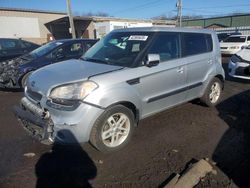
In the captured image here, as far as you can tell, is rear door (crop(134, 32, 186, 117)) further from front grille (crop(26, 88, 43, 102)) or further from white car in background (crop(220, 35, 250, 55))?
white car in background (crop(220, 35, 250, 55))

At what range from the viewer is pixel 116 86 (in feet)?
11.6

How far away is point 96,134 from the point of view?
349 cm

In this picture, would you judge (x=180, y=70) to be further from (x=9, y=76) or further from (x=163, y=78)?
(x=9, y=76)

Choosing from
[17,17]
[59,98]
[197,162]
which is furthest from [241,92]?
[17,17]

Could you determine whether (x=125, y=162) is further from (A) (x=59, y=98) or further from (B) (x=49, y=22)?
(B) (x=49, y=22)

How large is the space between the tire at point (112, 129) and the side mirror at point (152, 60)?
82 cm

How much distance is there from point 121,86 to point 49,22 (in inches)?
1195

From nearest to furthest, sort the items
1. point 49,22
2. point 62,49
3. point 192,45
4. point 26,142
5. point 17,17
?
point 26,142, point 192,45, point 62,49, point 17,17, point 49,22

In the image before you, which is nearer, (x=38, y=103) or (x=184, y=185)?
(x=184, y=185)

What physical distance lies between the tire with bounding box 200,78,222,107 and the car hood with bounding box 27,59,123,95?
251 cm

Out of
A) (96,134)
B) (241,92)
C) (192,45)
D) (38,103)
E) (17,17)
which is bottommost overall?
(241,92)

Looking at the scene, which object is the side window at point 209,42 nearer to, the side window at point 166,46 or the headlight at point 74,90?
the side window at point 166,46

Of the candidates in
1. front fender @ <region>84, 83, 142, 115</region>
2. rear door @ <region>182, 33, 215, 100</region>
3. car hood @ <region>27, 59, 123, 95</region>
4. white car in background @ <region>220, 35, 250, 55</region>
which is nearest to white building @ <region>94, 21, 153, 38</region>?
white car in background @ <region>220, 35, 250, 55</region>

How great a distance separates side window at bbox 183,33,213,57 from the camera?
4824mm
